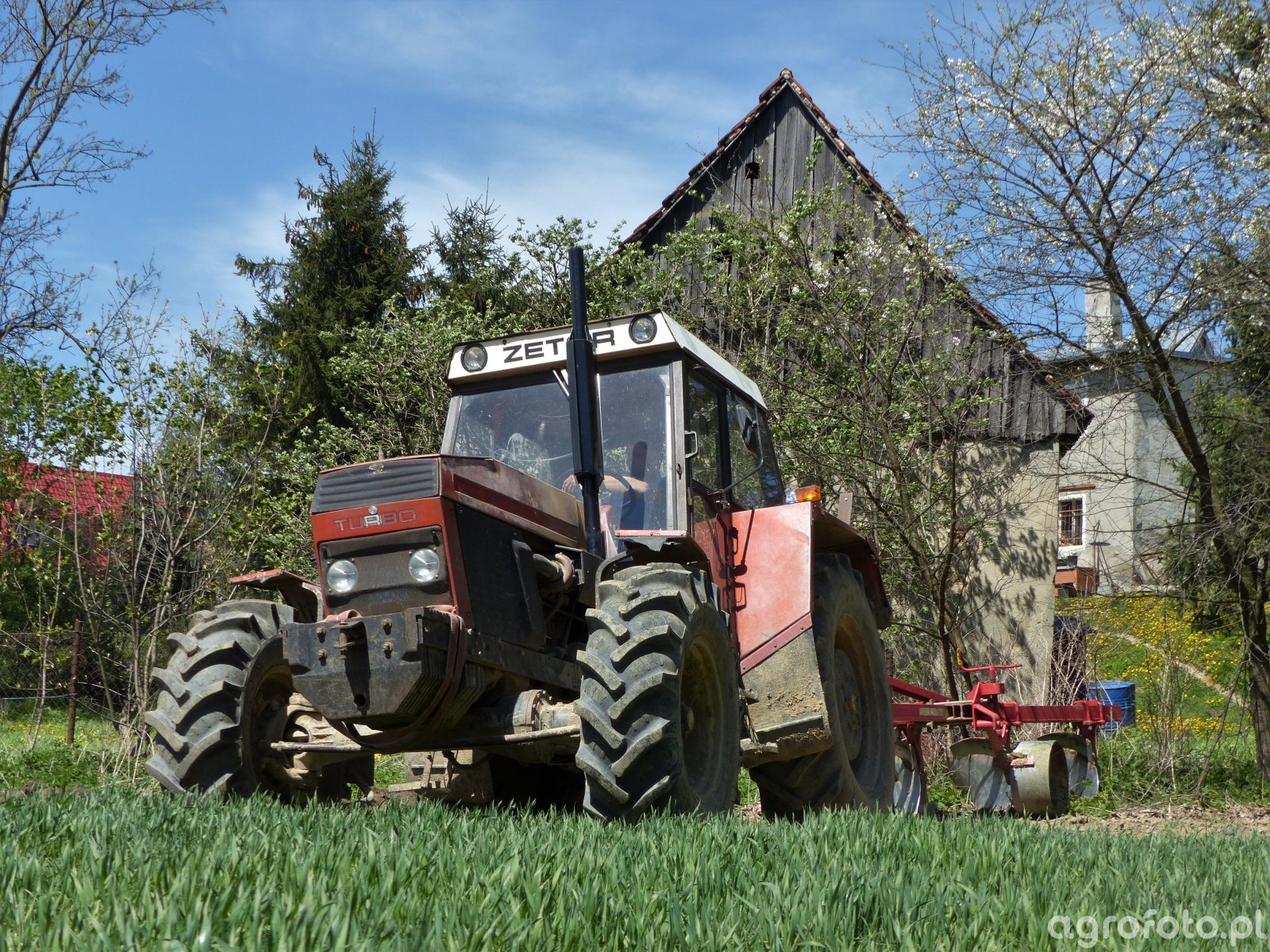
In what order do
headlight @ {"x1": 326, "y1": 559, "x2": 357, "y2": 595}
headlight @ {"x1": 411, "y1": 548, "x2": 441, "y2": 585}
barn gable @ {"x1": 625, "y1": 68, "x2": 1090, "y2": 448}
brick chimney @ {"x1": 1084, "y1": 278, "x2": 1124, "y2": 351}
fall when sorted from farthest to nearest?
barn gable @ {"x1": 625, "y1": 68, "x2": 1090, "y2": 448}
brick chimney @ {"x1": 1084, "y1": 278, "x2": 1124, "y2": 351}
headlight @ {"x1": 326, "y1": 559, "x2": 357, "y2": 595}
headlight @ {"x1": 411, "y1": 548, "x2": 441, "y2": 585}

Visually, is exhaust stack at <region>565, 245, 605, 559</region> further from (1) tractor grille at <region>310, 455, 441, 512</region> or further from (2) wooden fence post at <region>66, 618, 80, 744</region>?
(2) wooden fence post at <region>66, 618, 80, 744</region>

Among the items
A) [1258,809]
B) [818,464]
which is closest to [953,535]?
[818,464]

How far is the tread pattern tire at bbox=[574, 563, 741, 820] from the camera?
4781 mm

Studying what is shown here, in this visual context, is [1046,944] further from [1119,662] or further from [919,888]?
[1119,662]

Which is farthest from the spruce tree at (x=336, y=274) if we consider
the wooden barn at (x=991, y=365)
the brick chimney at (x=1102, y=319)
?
the brick chimney at (x=1102, y=319)

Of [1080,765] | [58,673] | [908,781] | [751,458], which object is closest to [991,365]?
[1080,765]

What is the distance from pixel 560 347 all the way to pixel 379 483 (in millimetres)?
1385

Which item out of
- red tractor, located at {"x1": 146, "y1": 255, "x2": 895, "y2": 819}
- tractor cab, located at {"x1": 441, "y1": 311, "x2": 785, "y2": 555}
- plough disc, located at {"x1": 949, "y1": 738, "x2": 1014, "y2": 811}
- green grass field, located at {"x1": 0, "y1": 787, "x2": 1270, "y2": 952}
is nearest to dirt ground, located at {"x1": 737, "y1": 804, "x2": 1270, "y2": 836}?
plough disc, located at {"x1": 949, "y1": 738, "x2": 1014, "y2": 811}

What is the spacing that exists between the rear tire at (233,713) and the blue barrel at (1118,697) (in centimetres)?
749

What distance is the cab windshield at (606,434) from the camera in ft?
19.7

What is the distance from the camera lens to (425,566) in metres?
5.23

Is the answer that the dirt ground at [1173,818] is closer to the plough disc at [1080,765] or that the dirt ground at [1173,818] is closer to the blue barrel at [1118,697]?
the plough disc at [1080,765]

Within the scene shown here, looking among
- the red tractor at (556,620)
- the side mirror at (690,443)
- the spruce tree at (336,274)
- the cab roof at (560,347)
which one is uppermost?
the spruce tree at (336,274)

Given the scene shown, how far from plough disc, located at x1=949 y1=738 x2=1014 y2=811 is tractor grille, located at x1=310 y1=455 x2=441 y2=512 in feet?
18.4
